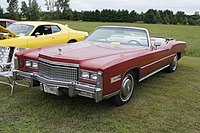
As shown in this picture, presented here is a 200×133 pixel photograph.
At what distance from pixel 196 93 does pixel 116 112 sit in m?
2.22

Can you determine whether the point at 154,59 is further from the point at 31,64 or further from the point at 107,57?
the point at 31,64

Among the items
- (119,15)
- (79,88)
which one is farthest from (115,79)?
(119,15)

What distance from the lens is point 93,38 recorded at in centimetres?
573

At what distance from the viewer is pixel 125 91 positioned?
4.38m

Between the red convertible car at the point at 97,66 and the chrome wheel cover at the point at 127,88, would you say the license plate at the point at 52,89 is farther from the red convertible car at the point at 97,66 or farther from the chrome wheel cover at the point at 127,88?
the chrome wheel cover at the point at 127,88

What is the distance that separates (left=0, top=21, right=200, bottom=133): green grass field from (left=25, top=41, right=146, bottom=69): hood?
2.84ft

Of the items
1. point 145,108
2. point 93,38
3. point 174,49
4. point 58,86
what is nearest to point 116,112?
point 145,108

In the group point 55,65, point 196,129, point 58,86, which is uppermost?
point 55,65

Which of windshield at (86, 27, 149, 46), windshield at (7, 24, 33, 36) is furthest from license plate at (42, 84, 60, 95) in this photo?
windshield at (7, 24, 33, 36)

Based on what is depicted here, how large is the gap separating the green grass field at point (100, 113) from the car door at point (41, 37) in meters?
2.67

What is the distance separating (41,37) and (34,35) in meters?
0.23

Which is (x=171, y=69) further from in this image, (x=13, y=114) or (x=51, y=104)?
(x=13, y=114)

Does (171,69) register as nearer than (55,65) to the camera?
No

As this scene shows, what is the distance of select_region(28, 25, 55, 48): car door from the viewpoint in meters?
7.64
